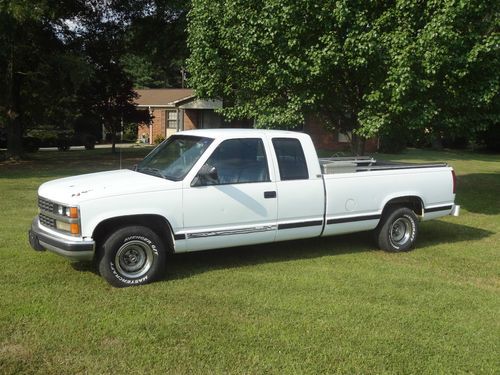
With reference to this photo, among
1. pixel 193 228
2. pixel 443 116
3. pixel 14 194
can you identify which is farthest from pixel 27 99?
pixel 193 228

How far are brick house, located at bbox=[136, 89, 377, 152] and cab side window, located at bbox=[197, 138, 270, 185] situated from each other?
74.3 feet

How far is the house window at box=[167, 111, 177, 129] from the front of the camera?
39.0m

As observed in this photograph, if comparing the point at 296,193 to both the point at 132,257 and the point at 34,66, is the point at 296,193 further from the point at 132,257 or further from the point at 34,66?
the point at 34,66

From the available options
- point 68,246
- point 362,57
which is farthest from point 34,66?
point 68,246

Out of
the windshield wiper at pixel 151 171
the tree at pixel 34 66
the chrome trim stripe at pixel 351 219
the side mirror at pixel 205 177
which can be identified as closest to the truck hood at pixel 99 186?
the windshield wiper at pixel 151 171

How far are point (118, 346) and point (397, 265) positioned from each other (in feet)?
13.3

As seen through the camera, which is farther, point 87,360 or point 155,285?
point 155,285

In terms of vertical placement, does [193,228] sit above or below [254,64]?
below

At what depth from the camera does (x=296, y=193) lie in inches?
274

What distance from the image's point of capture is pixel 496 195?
1452 centimetres

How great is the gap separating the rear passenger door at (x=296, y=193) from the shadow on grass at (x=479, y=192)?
6274 mm

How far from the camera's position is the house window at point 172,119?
39.0 metres

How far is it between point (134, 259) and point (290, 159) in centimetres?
234

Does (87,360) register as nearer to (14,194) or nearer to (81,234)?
(81,234)
